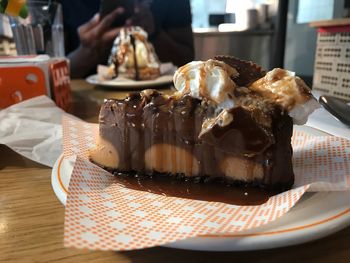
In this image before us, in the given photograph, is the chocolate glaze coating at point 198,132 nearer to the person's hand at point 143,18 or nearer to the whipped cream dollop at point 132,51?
the whipped cream dollop at point 132,51

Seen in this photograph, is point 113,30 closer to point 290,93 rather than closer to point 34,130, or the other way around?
point 34,130

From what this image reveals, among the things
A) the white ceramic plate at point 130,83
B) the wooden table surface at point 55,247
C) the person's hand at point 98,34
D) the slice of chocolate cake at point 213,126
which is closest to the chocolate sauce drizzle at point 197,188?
the slice of chocolate cake at point 213,126

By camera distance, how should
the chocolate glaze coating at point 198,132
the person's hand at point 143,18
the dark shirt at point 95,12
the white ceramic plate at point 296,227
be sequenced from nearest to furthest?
the white ceramic plate at point 296,227 → the chocolate glaze coating at point 198,132 → the person's hand at point 143,18 → the dark shirt at point 95,12

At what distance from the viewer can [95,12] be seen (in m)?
2.91

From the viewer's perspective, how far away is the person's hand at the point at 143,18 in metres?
2.62

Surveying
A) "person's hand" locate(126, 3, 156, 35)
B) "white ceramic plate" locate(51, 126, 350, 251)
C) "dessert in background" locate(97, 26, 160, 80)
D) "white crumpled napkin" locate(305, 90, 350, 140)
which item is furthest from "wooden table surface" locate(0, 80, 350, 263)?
"person's hand" locate(126, 3, 156, 35)

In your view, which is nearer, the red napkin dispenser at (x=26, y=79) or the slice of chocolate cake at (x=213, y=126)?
the slice of chocolate cake at (x=213, y=126)

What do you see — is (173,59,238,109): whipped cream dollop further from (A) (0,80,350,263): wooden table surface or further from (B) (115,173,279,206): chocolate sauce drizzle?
(A) (0,80,350,263): wooden table surface

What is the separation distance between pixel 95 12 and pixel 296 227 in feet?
9.13

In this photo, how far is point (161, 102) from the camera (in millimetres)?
701

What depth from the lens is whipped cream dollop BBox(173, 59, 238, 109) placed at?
632mm

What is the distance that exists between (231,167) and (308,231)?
0.24m

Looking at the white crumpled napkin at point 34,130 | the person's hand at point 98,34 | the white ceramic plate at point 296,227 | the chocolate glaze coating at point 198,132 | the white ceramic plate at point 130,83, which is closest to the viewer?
the white ceramic plate at point 296,227

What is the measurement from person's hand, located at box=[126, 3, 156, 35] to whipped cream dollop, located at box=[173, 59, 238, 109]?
198 centimetres
